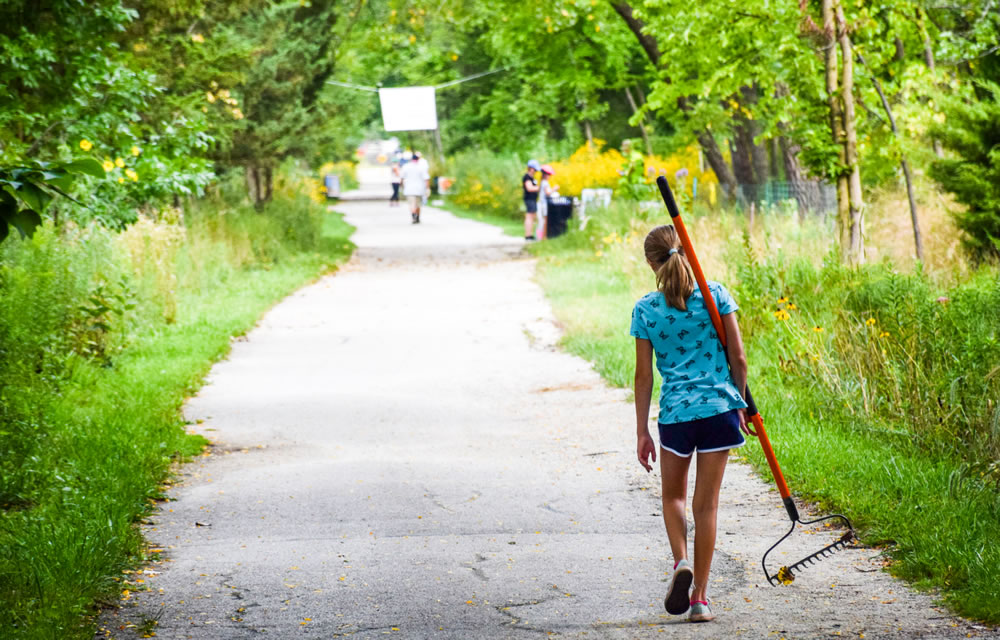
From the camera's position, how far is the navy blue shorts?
15.6ft

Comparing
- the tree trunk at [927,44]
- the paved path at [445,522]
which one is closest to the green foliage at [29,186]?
the paved path at [445,522]

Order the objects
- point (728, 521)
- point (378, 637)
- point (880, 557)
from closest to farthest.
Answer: point (378, 637) → point (880, 557) → point (728, 521)

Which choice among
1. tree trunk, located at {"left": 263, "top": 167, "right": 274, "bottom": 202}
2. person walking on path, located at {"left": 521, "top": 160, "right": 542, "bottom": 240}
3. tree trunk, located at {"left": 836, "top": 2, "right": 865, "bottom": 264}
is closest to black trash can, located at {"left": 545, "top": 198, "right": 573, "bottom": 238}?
person walking on path, located at {"left": 521, "top": 160, "right": 542, "bottom": 240}

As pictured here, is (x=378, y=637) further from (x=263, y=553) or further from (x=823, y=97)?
(x=823, y=97)

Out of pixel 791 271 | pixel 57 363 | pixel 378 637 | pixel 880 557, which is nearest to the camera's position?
pixel 378 637

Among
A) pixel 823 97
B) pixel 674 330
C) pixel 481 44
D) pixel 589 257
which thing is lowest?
pixel 589 257

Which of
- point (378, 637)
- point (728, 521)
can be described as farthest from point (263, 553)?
point (728, 521)

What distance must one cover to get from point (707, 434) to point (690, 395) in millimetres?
163

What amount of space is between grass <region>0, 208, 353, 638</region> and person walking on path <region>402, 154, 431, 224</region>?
20220 mm

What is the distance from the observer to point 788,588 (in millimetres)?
5164

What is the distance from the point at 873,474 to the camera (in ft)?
21.5

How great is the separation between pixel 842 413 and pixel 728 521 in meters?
1.96

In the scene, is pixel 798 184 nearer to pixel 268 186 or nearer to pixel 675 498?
pixel 268 186

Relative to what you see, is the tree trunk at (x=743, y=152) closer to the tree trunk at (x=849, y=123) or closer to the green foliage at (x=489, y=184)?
the tree trunk at (x=849, y=123)
